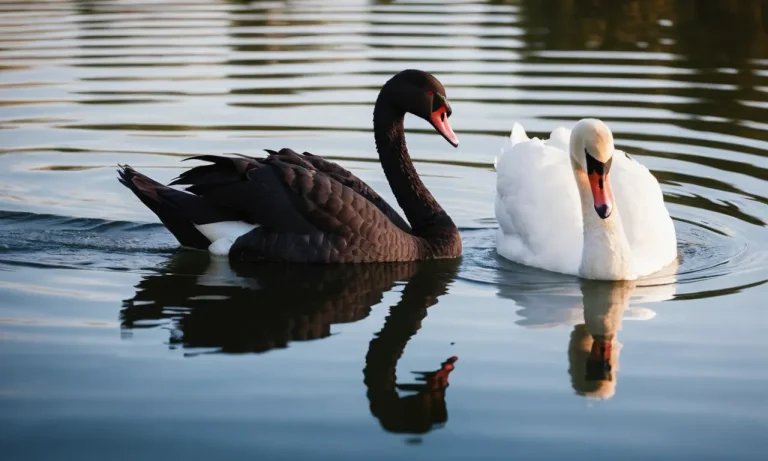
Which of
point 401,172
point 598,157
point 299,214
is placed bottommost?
point 299,214

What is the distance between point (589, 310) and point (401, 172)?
7.58ft

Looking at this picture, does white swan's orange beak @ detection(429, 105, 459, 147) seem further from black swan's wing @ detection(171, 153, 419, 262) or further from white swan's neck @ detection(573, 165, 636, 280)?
white swan's neck @ detection(573, 165, 636, 280)

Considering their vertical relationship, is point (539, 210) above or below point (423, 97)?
below

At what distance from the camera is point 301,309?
8.41 metres

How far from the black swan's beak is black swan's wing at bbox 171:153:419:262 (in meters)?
1.57

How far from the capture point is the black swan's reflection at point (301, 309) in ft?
22.3

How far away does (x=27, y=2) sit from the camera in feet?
87.0

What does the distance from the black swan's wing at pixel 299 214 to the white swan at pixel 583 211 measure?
2.82 ft

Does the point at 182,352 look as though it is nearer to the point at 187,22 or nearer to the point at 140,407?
the point at 140,407

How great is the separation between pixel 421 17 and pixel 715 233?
1367 cm

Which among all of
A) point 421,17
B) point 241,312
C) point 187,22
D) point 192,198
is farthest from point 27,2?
point 241,312

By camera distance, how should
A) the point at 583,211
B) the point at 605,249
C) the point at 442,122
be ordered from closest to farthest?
the point at 605,249
the point at 583,211
the point at 442,122

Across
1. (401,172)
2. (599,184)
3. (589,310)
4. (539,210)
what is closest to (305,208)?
(401,172)

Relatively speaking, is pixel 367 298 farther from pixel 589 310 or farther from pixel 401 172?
pixel 401 172
